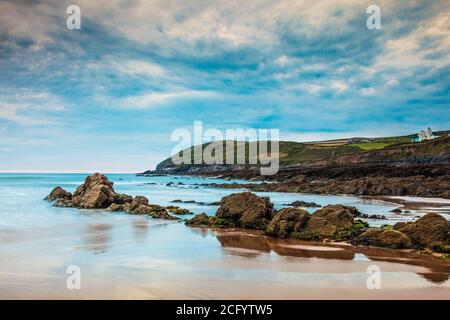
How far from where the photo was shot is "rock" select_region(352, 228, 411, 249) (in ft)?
47.6

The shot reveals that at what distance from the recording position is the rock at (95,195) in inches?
1283

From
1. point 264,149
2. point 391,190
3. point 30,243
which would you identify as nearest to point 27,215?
point 30,243

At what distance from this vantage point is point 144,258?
13.1 meters

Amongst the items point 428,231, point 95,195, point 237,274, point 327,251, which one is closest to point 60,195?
point 95,195

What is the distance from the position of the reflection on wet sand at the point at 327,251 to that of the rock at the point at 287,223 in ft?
1.81

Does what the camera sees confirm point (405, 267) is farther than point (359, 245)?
No

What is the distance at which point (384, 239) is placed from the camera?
15.0 metres

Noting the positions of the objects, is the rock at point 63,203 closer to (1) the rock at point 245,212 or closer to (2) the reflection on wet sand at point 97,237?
(2) the reflection on wet sand at point 97,237

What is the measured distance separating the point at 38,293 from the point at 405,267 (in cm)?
1001

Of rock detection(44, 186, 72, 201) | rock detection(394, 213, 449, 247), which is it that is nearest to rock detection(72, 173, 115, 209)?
rock detection(44, 186, 72, 201)

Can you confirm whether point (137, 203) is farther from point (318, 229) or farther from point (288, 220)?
point (318, 229)

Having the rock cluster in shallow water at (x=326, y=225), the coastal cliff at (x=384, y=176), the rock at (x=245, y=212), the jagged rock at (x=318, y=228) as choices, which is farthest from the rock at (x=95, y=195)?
the coastal cliff at (x=384, y=176)

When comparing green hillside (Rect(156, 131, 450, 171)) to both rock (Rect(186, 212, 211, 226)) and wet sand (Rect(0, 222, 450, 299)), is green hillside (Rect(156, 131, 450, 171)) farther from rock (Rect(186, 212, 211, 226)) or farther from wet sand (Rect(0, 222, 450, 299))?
wet sand (Rect(0, 222, 450, 299))
